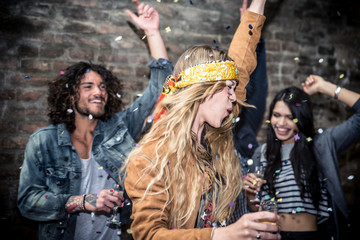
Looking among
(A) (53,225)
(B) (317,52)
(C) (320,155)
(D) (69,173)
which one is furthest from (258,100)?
(A) (53,225)

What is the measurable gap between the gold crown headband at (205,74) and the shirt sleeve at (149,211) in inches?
17.0

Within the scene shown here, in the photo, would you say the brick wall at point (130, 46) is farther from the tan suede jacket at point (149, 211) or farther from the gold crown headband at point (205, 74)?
the tan suede jacket at point (149, 211)

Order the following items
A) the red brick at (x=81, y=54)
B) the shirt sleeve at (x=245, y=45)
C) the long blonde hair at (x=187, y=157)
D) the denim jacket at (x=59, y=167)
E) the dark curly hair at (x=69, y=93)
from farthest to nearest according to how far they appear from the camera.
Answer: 1. the red brick at (x=81, y=54)
2. the dark curly hair at (x=69, y=93)
3. the denim jacket at (x=59, y=167)
4. the shirt sleeve at (x=245, y=45)
5. the long blonde hair at (x=187, y=157)

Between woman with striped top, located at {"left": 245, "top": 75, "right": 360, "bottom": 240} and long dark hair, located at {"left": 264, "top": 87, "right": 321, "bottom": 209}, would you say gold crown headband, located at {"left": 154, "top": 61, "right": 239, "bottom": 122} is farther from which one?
long dark hair, located at {"left": 264, "top": 87, "right": 321, "bottom": 209}

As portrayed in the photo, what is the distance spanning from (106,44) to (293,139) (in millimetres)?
1711

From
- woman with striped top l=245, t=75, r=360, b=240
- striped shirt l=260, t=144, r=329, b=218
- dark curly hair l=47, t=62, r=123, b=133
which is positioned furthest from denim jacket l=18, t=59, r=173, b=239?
striped shirt l=260, t=144, r=329, b=218

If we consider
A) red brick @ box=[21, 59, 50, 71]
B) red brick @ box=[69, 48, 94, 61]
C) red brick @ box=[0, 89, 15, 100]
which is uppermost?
red brick @ box=[69, 48, 94, 61]

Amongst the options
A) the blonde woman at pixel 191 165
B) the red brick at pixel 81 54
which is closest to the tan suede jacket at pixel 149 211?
the blonde woman at pixel 191 165

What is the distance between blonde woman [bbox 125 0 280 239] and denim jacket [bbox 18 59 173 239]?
0.63 m

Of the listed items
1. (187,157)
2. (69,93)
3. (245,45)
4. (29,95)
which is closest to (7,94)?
(29,95)

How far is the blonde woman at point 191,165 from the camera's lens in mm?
1213

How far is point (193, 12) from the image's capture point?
2.56 m

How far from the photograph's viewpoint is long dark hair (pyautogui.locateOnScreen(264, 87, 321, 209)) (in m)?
2.23

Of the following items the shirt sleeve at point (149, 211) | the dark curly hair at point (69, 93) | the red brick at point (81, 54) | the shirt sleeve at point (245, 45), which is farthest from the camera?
the red brick at point (81, 54)
